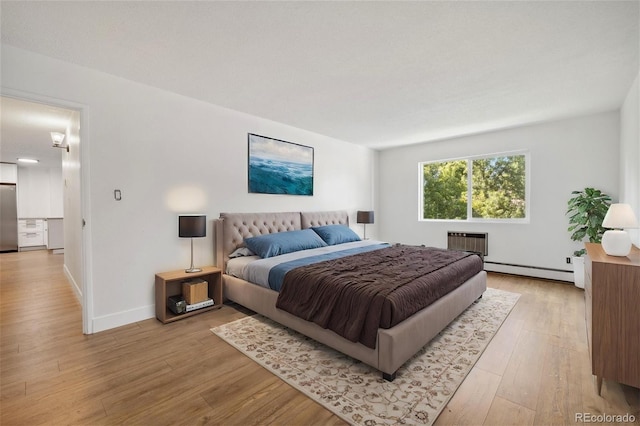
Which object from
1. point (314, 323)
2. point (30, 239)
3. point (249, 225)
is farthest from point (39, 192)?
point (314, 323)

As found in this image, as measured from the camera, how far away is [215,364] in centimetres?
222

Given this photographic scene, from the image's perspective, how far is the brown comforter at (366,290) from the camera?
80.3 inches

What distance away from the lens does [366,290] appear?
2156mm

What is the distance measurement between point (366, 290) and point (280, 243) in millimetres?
1767

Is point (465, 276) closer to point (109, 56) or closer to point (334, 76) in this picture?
point (334, 76)

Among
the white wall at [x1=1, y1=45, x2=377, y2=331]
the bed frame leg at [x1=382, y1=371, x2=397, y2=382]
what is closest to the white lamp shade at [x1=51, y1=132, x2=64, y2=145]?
the white wall at [x1=1, y1=45, x2=377, y2=331]

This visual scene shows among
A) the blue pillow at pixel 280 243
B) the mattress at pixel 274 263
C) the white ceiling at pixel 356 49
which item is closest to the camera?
the white ceiling at pixel 356 49

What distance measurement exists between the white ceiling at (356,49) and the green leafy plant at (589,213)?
1.22m

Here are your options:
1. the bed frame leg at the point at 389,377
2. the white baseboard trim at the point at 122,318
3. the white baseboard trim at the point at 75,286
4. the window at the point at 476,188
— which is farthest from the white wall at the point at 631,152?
the white baseboard trim at the point at 75,286

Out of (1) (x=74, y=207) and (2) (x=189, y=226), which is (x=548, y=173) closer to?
(2) (x=189, y=226)

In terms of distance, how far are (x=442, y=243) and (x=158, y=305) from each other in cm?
494

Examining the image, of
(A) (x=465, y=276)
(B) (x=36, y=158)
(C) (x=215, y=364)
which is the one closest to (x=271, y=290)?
(C) (x=215, y=364)

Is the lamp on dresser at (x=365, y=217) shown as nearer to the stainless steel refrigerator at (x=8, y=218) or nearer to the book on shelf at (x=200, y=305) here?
the book on shelf at (x=200, y=305)

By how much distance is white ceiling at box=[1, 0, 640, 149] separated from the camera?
189 cm
